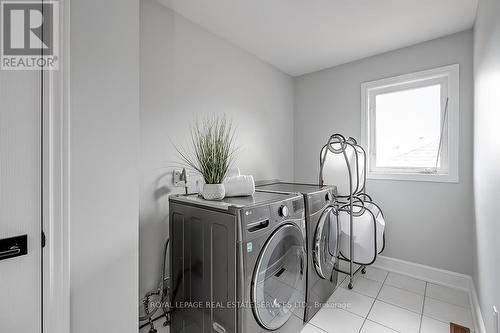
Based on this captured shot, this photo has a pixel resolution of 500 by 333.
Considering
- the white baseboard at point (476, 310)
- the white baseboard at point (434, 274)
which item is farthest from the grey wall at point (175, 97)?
the white baseboard at point (476, 310)

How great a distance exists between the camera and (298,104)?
10.8 feet

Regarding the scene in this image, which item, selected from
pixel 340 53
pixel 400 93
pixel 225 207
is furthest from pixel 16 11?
pixel 400 93

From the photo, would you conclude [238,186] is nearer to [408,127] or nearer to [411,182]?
[411,182]

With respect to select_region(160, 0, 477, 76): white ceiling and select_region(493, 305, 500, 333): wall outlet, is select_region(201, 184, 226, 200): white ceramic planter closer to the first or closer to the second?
select_region(160, 0, 477, 76): white ceiling

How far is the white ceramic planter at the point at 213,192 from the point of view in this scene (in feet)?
4.75

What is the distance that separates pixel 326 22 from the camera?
6.45ft

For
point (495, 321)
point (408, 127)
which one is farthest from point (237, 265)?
point (408, 127)

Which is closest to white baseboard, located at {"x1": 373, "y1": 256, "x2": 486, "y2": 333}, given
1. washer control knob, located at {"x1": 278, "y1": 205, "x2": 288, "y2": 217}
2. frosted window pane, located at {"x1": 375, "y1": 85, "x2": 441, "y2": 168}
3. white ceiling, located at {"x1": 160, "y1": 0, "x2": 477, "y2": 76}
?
frosted window pane, located at {"x1": 375, "y1": 85, "x2": 441, "y2": 168}

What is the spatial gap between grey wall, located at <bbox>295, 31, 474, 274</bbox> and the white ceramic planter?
1947mm

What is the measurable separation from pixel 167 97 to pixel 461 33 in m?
2.76

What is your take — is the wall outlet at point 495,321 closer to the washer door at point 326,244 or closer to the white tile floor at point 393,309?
the white tile floor at point 393,309

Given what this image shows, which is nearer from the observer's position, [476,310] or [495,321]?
[495,321]

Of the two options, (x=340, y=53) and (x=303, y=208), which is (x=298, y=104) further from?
(x=303, y=208)

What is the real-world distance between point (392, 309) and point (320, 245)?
828 mm
